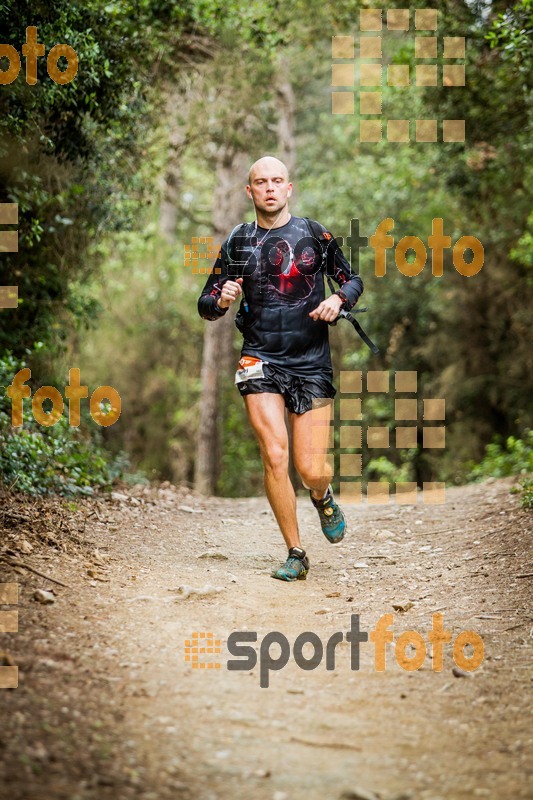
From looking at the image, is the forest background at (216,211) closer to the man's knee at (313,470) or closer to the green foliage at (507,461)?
the green foliage at (507,461)

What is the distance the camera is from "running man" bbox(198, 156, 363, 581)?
5.71m

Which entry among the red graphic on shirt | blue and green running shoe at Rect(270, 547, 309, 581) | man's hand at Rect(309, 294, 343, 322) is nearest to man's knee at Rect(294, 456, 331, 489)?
blue and green running shoe at Rect(270, 547, 309, 581)

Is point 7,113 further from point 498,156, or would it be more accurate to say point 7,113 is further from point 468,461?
point 468,461

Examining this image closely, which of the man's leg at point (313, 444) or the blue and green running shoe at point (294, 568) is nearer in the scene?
the blue and green running shoe at point (294, 568)

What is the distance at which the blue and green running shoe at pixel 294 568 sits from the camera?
18.5 ft

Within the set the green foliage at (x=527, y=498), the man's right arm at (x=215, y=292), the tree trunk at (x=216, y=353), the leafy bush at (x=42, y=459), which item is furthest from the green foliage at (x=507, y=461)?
the man's right arm at (x=215, y=292)

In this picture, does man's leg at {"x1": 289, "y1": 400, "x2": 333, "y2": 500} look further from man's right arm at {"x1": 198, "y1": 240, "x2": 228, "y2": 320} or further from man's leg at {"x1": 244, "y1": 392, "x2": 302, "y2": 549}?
man's right arm at {"x1": 198, "y1": 240, "x2": 228, "y2": 320}

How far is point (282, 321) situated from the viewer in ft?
19.0

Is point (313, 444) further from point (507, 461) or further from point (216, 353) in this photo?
point (216, 353)

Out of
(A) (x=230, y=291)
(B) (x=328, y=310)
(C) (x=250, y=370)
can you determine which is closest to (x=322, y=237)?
(B) (x=328, y=310)

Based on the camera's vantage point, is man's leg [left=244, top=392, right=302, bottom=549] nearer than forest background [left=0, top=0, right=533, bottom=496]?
Yes

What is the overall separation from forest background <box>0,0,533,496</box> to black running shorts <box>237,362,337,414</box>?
6.69ft

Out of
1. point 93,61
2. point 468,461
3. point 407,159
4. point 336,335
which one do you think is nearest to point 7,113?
point 93,61

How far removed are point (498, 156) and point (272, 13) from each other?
16.2 feet
